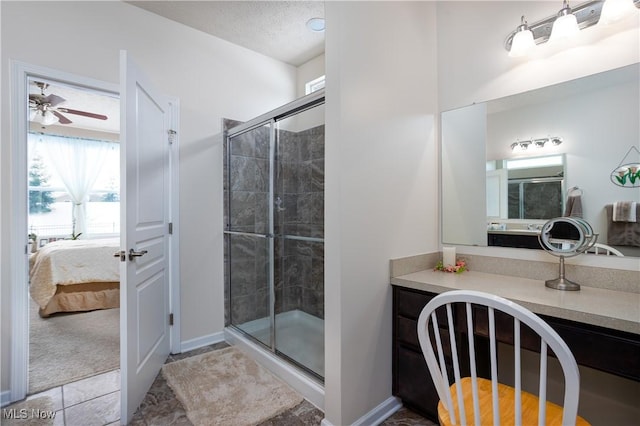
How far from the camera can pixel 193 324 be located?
2.65 meters

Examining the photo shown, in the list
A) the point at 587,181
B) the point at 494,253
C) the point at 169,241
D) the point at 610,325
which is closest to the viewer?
the point at 610,325

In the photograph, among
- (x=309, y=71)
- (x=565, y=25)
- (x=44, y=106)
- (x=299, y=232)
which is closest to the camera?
(x=565, y=25)

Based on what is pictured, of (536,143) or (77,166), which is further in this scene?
(77,166)

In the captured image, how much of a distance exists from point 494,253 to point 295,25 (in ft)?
7.84

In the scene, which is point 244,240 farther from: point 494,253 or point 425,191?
point 494,253

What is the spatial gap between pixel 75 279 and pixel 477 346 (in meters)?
4.18

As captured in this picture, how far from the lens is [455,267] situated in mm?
1905

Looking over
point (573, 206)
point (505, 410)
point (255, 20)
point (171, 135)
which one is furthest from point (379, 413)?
point (255, 20)

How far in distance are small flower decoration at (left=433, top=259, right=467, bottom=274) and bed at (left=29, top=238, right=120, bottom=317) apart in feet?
12.0

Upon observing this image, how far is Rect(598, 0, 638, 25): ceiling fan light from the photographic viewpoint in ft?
4.53

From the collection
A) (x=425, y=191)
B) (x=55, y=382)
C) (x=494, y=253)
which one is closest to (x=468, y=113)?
(x=425, y=191)

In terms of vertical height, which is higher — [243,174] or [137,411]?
[243,174]

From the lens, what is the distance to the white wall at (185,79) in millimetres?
1909

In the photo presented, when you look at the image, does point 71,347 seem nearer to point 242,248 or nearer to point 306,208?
point 242,248
